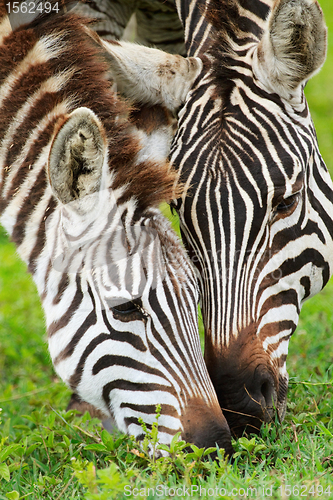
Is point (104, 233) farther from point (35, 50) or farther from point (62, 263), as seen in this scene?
point (35, 50)

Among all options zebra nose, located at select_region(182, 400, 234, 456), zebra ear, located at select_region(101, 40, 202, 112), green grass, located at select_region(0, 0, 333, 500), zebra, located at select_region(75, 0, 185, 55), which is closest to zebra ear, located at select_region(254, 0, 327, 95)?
zebra ear, located at select_region(101, 40, 202, 112)

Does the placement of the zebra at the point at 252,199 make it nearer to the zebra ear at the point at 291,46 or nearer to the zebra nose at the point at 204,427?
the zebra ear at the point at 291,46

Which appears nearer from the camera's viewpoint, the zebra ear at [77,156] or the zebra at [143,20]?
the zebra ear at [77,156]

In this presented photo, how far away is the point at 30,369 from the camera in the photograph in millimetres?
5539

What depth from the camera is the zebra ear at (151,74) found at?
3293 mm

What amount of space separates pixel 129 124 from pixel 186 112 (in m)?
0.43

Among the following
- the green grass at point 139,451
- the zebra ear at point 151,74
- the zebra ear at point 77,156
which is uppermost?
the zebra ear at point 151,74

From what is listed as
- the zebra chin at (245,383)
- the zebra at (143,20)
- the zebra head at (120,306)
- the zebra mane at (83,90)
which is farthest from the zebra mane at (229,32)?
the zebra chin at (245,383)

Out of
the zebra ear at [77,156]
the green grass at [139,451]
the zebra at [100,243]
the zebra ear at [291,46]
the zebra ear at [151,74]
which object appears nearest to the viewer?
the green grass at [139,451]

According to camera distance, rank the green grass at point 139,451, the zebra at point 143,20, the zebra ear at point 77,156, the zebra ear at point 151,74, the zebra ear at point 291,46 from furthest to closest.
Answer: the zebra at point 143,20
the zebra ear at point 151,74
the zebra ear at point 291,46
the zebra ear at point 77,156
the green grass at point 139,451

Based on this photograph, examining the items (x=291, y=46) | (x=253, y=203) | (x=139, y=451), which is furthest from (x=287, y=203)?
(x=139, y=451)

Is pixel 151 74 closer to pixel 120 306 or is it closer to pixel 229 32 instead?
pixel 229 32

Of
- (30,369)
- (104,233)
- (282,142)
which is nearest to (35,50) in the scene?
(104,233)

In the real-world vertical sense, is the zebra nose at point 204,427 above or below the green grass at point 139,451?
above
